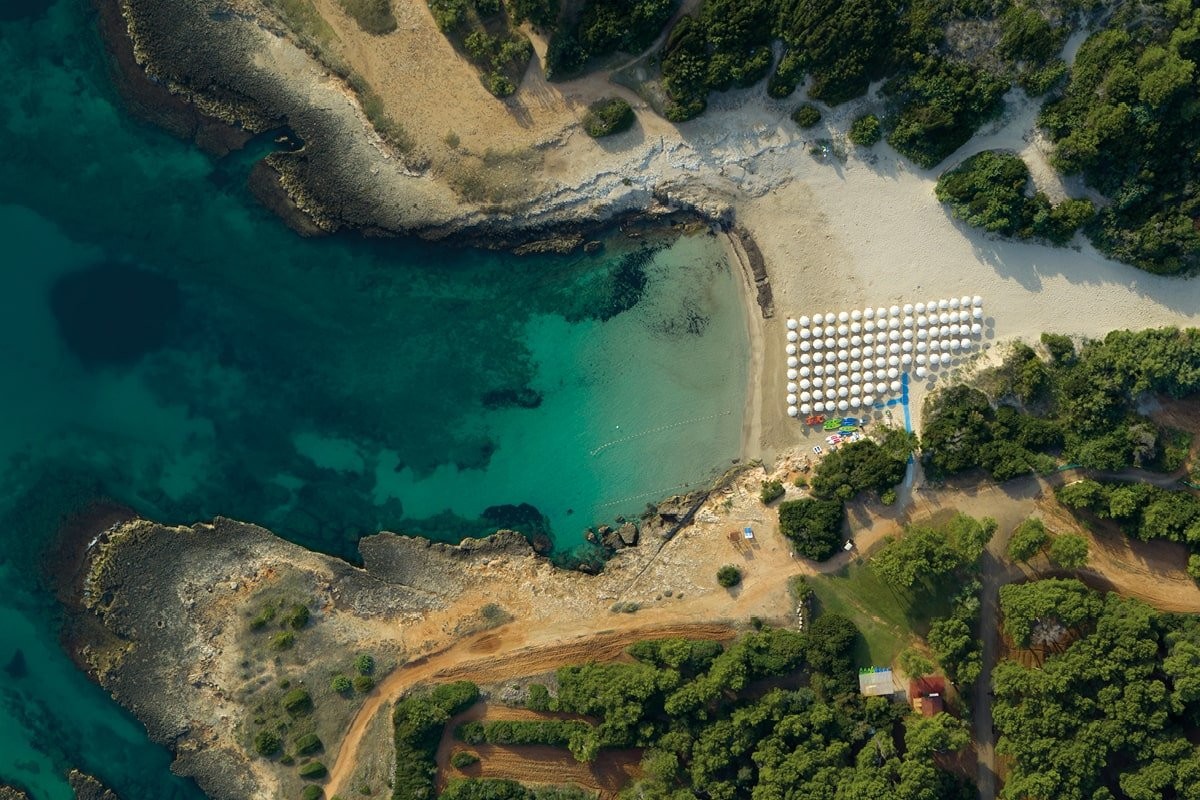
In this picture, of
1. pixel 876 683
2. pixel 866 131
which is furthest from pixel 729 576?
pixel 866 131

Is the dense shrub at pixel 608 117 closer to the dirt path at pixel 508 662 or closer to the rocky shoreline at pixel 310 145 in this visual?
the rocky shoreline at pixel 310 145

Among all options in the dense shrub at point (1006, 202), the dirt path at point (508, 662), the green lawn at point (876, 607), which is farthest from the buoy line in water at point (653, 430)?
the dense shrub at point (1006, 202)

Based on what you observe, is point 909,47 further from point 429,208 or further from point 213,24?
point 213,24

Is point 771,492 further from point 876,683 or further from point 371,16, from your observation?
point 371,16

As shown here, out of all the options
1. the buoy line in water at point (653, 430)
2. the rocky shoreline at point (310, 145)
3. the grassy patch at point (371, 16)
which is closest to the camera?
the grassy patch at point (371, 16)

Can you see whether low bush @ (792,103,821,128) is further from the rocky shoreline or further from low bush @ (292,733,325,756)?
low bush @ (292,733,325,756)
